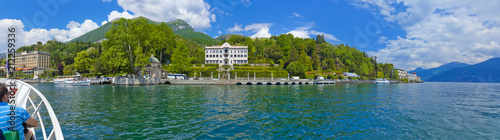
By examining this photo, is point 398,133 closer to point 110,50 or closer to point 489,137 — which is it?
point 489,137

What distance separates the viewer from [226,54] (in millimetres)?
84625

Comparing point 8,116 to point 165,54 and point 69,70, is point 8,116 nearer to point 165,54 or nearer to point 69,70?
point 165,54

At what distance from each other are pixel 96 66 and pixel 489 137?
78477 mm

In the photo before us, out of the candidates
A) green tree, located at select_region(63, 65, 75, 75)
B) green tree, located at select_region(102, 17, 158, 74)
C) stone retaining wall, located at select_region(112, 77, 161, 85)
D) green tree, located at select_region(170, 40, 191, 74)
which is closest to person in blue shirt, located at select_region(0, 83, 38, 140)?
green tree, located at select_region(102, 17, 158, 74)

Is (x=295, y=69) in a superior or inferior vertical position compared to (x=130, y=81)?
superior

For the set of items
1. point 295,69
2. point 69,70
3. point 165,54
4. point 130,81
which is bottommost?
point 130,81

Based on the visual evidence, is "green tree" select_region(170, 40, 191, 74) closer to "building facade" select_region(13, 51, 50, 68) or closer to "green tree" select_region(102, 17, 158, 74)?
"green tree" select_region(102, 17, 158, 74)

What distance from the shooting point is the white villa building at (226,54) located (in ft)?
277

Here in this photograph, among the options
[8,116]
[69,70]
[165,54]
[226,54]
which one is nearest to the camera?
[8,116]

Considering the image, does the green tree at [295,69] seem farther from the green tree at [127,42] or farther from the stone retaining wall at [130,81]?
the stone retaining wall at [130,81]

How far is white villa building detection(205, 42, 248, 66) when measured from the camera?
277ft

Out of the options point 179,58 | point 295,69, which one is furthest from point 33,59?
point 295,69

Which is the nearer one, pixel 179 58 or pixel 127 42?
pixel 127 42

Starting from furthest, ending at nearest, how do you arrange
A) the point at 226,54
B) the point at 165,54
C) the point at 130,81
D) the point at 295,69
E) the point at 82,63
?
the point at 226,54 → the point at 165,54 → the point at 295,69 → the point at 82,63 → the point at 130,81
